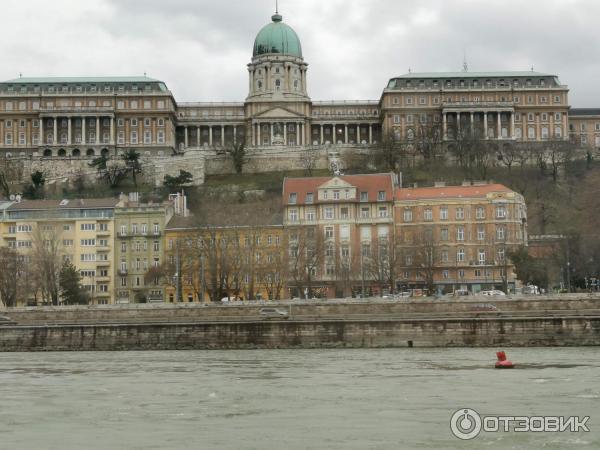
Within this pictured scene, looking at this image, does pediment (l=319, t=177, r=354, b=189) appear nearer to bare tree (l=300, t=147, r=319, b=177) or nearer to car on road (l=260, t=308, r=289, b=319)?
car on road (l=260, t=308, r=289, b=319)

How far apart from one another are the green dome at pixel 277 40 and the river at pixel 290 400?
133301 millimetres

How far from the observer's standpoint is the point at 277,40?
597 ft

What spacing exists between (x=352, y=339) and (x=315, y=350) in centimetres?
227

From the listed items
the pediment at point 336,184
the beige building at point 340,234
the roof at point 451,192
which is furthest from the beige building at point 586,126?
the pediment at point 336,184

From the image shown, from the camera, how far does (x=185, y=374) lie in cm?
4391

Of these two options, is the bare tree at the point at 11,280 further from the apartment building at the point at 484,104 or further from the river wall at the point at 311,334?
the apartment building at the point at 484,104

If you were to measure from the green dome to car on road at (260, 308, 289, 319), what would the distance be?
380ft

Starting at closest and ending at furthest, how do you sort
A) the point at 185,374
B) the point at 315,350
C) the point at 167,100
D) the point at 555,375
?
1. the point at 555,375
2. the point at 185,374
3. the point at 315,350
4. the point at 167,100

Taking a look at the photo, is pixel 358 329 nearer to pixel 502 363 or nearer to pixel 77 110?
pixel 502 363

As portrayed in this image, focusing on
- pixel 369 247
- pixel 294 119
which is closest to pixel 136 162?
pixel 294 119

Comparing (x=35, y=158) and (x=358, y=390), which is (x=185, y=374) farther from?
(x=35, y=158)

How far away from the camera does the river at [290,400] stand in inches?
1102

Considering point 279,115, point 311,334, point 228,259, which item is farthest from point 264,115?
point 311,334

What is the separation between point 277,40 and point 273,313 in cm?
11965
